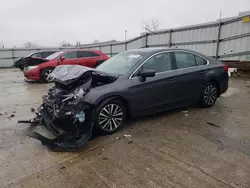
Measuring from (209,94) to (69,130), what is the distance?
3613 mm

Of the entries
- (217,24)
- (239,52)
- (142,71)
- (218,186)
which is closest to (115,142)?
(142,71)

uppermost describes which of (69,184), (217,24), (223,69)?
(217,24)

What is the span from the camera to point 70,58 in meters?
10.7

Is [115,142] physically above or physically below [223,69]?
below

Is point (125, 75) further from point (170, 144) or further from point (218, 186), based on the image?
point (218, 186)

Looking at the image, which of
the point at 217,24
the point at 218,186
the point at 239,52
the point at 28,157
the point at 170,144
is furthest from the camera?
the point at 217,24

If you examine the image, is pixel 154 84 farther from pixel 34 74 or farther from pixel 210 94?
pixel 34 74

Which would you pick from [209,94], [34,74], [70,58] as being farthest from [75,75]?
[70,58]

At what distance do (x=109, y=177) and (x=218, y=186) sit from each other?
130 cm

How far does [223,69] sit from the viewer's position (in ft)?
17.7

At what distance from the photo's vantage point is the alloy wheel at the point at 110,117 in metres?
3.66

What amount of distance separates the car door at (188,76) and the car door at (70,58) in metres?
7.10

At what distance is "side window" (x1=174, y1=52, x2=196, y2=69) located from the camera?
15.5ft

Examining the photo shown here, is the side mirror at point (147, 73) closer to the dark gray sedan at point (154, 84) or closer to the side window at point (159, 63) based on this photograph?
the dark gray sedan at point (154, 84)
